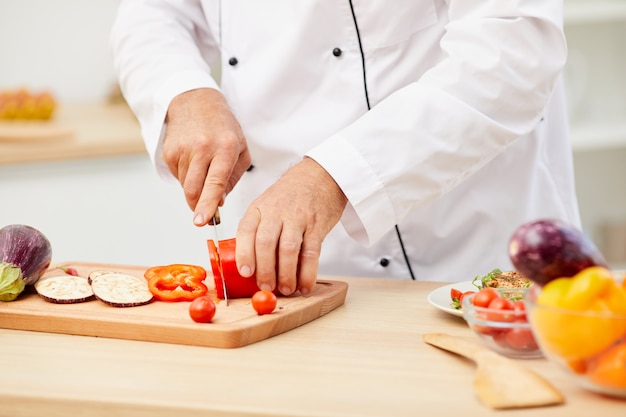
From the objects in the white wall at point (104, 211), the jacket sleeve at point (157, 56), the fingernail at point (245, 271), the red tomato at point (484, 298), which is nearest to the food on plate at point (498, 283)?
the red tomato at point (484, 298)

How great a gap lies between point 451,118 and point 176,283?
0.42 m

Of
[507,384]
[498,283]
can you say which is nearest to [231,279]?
[498,283]

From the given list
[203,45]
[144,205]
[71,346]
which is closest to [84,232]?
[144,205]

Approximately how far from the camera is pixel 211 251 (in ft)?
4.09

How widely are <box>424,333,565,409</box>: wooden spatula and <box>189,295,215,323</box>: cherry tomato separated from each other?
1.03ft

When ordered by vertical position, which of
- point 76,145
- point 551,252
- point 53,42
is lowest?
point 551,252

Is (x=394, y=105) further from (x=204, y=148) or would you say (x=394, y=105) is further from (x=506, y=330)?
(x=506, y=330)

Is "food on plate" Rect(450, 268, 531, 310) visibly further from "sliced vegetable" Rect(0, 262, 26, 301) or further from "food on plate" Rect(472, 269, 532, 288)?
"sliced vegetable" Rect(0, 262, 26, 301)

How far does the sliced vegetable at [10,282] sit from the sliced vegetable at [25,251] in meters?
0.01

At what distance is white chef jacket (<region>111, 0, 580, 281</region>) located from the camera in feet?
3.95

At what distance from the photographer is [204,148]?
131 cm

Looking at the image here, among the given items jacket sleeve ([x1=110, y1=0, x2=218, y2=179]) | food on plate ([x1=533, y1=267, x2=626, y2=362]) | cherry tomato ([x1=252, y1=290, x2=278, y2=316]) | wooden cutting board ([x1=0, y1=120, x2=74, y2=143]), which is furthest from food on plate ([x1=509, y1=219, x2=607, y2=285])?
wooden cutting board ([x1=0, y1=120, x2=74, y2=143])

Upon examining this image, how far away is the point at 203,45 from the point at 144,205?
105 centimetres

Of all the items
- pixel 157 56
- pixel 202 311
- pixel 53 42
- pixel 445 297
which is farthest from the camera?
pixel 53 42
